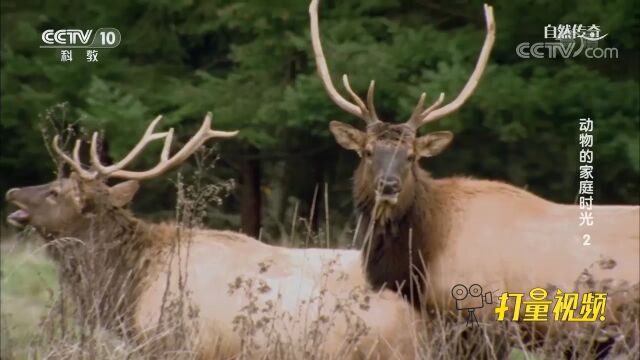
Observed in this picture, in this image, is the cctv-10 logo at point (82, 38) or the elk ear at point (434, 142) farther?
the cctv-10 logo at point (82, 38)

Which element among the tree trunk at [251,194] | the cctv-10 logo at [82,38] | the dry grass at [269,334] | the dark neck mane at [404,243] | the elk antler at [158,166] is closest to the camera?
the dry grass at [269,334]

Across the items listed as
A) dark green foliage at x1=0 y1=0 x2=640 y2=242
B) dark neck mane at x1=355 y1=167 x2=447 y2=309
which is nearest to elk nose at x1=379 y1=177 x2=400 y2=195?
dark neck mane at x1=355 y1=167 x2=447 y2=309

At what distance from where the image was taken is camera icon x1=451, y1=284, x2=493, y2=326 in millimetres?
6391

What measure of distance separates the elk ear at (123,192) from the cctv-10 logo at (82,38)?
179cm

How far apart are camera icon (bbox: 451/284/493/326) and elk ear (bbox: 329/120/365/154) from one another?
825 millimetres

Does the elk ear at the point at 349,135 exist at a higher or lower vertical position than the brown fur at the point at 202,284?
higher

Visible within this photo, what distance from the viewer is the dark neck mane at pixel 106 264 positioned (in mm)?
5750

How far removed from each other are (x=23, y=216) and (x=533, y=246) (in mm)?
2547

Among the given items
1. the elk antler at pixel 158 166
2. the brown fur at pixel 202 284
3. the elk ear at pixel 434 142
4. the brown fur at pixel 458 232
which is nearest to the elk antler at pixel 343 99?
the brown fur at pixel 458 232

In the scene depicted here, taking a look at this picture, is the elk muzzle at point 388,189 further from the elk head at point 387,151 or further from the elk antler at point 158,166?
the elk antler at point 158,166

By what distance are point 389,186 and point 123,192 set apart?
1.64 meters

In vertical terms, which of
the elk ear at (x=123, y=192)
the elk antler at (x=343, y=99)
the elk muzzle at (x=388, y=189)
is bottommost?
the elk ear at (x=123, y=192)

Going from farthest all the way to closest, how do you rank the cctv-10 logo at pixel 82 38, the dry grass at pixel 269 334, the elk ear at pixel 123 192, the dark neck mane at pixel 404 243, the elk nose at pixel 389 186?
1. the cctv-10 logo at pixel 82 38
2. the elk ear at pixel 123 192
3. the dark neck mane at pixel 404 243
4. the elk nose at pixel 389 186
5. the dry grass at pixel 269 334

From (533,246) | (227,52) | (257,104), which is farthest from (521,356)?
(227,52)
